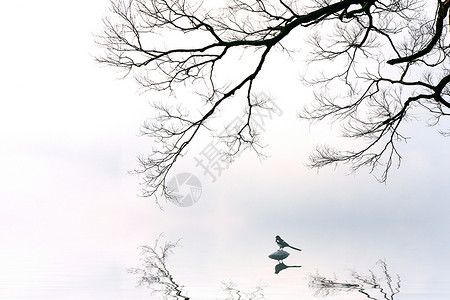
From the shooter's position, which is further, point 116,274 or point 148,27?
point 116,274

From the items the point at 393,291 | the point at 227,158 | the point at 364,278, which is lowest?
the point at 393,291

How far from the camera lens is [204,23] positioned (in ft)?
26.4

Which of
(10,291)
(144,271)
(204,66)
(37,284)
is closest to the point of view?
(204,66)

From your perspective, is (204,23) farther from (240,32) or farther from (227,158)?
(227,158)

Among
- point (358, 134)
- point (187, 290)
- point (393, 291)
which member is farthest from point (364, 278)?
point (187, 290)

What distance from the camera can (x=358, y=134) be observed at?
10.5 metres

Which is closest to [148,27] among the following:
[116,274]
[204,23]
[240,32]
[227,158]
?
[204,23]

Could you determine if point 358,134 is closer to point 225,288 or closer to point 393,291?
point 393,291

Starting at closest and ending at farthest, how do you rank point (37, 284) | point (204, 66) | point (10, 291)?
point (204, 66)
point (10, 291)
point (37, 284)

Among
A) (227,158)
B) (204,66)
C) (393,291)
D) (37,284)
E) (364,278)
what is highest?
(204,66)

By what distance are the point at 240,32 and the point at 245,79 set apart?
0.90m

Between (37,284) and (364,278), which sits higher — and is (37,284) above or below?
above

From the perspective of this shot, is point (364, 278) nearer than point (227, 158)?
No

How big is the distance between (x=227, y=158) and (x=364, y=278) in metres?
4.64
